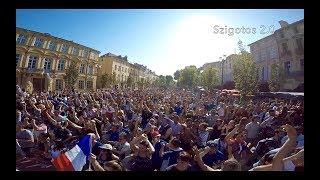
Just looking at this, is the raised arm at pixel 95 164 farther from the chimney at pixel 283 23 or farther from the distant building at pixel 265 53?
the chimney at pixel 283 23

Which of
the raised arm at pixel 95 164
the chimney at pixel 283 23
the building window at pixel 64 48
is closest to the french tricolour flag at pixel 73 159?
the raised arm at pixel 95 164

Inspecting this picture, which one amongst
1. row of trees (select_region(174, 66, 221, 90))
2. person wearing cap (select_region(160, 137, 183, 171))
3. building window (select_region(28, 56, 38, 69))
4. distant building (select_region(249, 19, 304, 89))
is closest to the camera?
person wearing cap (select_region(160, 137, 183, 171))

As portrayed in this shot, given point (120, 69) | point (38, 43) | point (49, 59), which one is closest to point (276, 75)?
point (120, 69)

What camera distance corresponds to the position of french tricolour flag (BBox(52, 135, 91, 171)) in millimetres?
6093

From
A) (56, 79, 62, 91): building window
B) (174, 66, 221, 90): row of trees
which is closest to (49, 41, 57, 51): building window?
(56, 79, 62, 91): building window

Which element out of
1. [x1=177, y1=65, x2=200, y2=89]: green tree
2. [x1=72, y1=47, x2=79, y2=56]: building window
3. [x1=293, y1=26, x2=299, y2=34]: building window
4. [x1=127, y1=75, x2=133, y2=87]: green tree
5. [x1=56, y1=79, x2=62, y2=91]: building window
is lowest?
[x1=56, y1=79, x2=62, y2=91]: building window

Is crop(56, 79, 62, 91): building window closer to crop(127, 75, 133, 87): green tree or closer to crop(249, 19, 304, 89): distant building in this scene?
crop(127, 75, 133, 87): green tree

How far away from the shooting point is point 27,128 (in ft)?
26.9

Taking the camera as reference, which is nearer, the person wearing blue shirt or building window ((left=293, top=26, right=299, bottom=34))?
building window ((left=293, top=26, right=299, bottom=34))

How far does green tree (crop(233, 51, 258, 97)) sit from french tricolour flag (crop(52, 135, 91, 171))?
4.14m

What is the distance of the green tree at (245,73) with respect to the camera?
775cm
